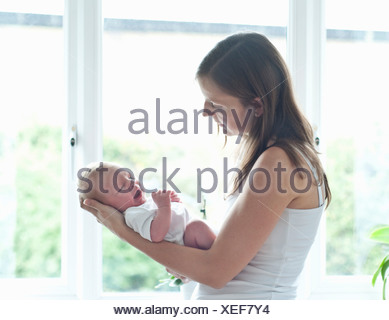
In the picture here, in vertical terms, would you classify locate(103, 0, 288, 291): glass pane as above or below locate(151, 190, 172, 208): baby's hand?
above

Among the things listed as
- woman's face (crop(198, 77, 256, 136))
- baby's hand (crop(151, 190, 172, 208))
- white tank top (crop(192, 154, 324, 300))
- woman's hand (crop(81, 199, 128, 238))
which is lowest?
white tank top (crop(192, 154, 324, 300))

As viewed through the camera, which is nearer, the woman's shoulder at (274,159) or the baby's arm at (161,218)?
the woman's shoulder at (274,159)

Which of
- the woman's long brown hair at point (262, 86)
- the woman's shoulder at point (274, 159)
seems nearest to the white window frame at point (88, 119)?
the woman's long brown hair at point (262, 86)

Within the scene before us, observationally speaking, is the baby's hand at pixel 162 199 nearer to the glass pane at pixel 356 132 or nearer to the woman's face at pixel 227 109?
the woman's face at pixel 227 109

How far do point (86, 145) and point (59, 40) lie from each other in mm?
448

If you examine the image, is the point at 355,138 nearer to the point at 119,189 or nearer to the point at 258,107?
the point at 258,107

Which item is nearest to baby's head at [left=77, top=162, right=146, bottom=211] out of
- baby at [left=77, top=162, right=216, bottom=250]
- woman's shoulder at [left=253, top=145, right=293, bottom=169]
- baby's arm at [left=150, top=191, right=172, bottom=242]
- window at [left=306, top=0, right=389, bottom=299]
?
baby at [left=77, top=162, right=216, bottom=250]

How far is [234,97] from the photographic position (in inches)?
47.8

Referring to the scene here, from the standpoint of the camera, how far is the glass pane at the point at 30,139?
73.6 inches

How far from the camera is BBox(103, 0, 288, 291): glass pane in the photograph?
189 centimetres

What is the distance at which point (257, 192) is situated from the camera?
1086mm

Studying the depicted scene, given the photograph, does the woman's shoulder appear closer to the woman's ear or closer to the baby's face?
the woman's ear

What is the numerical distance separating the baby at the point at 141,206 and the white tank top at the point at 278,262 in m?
0.15
